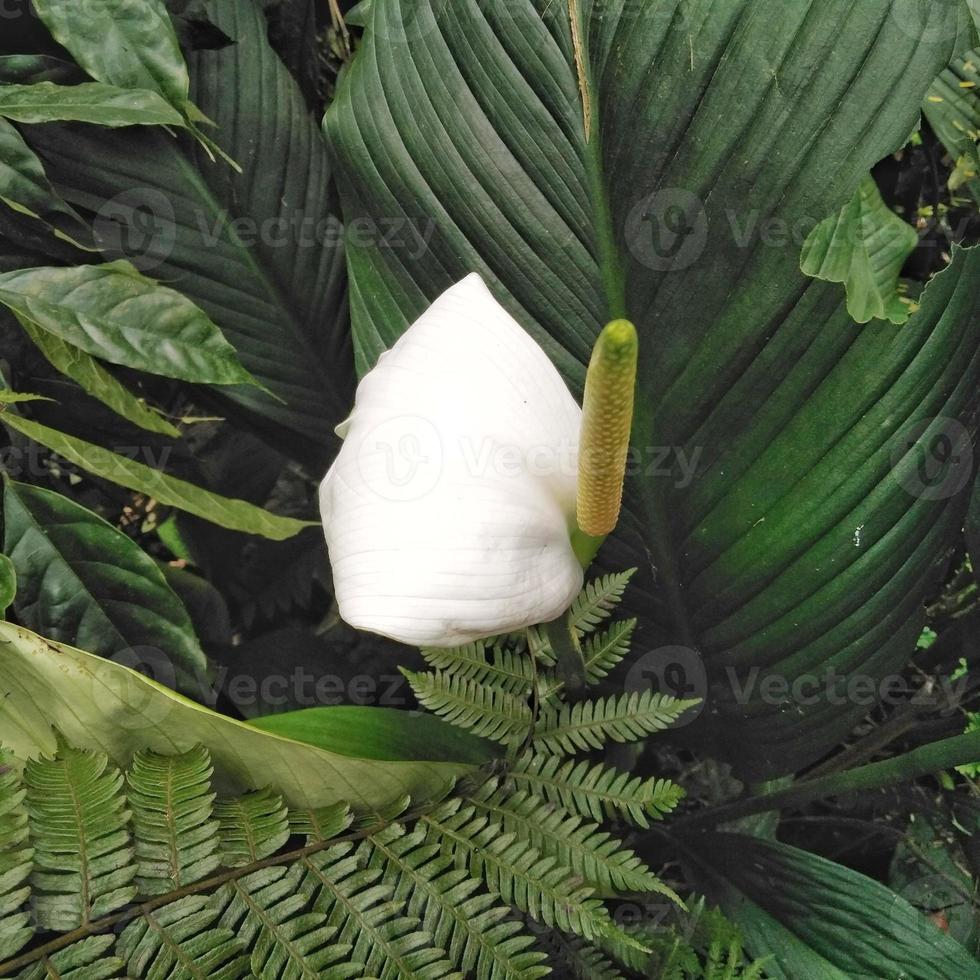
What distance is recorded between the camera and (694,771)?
717mm

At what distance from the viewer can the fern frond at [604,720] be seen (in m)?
0.44

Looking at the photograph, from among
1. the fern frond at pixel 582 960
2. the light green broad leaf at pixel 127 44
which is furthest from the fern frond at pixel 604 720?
the light green broad leaf at pixel 127 44

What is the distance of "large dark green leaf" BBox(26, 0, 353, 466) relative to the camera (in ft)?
1.86

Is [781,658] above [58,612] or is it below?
above

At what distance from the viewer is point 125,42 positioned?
0.49m

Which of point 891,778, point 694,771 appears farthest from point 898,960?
point 694,771

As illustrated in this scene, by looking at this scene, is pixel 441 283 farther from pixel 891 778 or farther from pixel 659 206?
pixel 891 778

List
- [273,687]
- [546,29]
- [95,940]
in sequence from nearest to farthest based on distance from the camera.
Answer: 1. [95,940]
2. [546,29]
3. [273,687]

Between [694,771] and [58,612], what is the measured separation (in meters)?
0.49

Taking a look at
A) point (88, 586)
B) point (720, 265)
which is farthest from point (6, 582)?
point (720, 265)

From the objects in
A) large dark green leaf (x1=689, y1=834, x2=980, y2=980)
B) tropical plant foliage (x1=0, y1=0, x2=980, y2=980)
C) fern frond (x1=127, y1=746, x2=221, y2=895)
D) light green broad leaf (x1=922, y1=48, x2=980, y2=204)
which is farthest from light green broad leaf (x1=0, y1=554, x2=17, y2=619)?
light green broad leaf (x1=922, y1=48, x2=980, y2=204)

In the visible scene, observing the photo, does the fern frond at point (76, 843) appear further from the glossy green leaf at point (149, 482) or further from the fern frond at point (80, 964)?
the glossy green leaf at point (149, 482)
